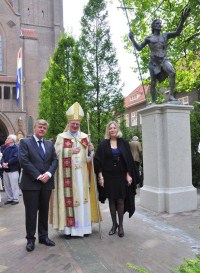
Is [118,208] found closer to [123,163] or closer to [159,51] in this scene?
[123,163]

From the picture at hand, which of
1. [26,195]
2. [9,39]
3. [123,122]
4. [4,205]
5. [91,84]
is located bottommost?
[4,205]

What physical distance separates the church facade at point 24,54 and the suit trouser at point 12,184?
23865 mm

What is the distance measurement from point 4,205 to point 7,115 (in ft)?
83.9

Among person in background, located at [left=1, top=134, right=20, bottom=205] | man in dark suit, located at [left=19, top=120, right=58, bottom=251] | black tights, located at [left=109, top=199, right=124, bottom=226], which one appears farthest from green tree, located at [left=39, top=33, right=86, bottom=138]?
man in dark suit, located at [left=19, top=120, right=58, bottom=251]

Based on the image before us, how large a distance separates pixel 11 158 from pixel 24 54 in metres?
29.2

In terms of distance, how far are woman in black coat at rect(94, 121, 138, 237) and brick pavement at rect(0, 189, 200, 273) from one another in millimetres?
517

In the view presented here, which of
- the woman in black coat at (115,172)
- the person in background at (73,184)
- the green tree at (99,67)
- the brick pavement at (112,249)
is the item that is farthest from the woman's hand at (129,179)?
the green tree at (99,67)

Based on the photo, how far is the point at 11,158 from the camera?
31.3 feet

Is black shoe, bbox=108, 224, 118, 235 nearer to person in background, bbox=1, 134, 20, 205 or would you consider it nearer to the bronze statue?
the bronze statue

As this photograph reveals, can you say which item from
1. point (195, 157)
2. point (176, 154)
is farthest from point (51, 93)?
point (176, 154)

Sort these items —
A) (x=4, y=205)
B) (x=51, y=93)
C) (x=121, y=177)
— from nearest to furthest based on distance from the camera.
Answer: (x=121, y=177), (x=4, y=205), (x=51, y=93)

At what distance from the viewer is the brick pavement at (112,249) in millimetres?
4219

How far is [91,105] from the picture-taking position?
16.9 metres

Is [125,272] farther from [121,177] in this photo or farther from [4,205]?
[4,205]
